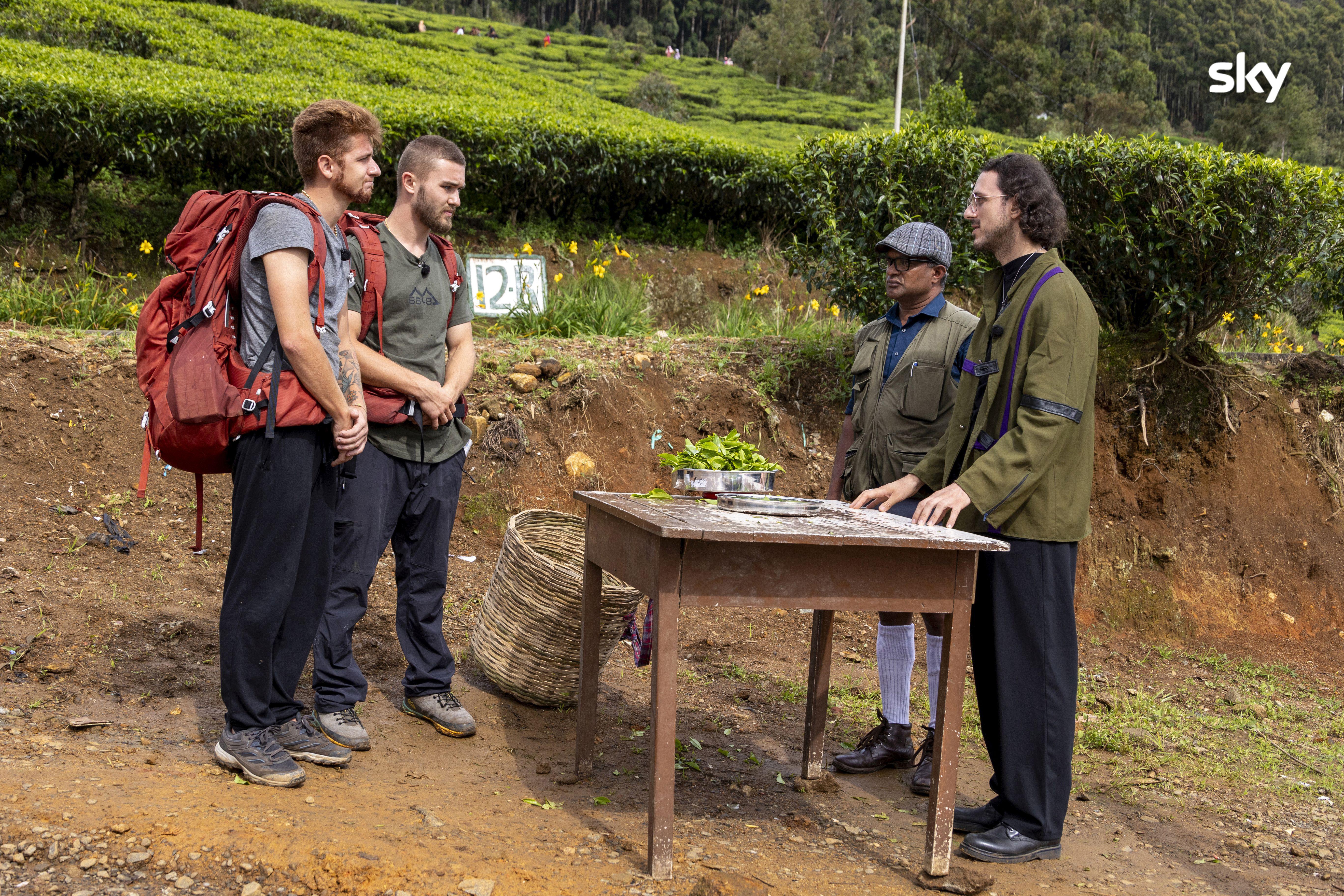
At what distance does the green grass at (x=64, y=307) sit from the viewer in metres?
6.70

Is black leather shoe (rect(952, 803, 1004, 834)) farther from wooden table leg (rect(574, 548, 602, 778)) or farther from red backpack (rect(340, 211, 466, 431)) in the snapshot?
red backpack (rect(340, 211, 466, 431))

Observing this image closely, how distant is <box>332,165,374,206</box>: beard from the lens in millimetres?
3238

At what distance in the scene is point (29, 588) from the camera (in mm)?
4516

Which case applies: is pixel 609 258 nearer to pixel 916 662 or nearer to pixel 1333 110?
pixel 916 662

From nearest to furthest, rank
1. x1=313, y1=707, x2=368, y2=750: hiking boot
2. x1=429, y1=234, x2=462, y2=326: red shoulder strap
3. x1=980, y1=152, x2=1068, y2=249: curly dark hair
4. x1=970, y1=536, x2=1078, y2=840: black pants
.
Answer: x1=970, y1=536, x2=1078, y2=840: black pants, x1=980, y1=152, x2=1068, y2=249: curly dark hair, x1=313, y1=707, x2=368, y2=750: hiking boot, x1=429, y1=234, x2=462, y2=326: red shoulder strap

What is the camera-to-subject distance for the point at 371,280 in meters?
3.66

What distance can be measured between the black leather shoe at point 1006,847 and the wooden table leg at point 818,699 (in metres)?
0.77

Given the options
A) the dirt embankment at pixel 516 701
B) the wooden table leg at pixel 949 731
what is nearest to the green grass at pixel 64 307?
the dirt embankment at pixel 516 701

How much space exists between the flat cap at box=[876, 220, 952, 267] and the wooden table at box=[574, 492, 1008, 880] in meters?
1.32

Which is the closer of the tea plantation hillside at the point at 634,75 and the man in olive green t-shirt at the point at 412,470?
the man in olive green t-shirt at the point at 412,470

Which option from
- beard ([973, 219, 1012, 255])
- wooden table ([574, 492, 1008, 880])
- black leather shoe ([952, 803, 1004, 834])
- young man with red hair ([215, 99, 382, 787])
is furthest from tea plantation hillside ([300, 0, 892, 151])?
wooden table ([574, 492, 1008, 880])

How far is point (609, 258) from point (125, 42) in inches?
352

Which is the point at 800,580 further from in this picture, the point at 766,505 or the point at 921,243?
the point at 921,243

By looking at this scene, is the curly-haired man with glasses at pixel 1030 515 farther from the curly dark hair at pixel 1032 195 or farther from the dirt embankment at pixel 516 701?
the dirt embankment at pixel 516 701
